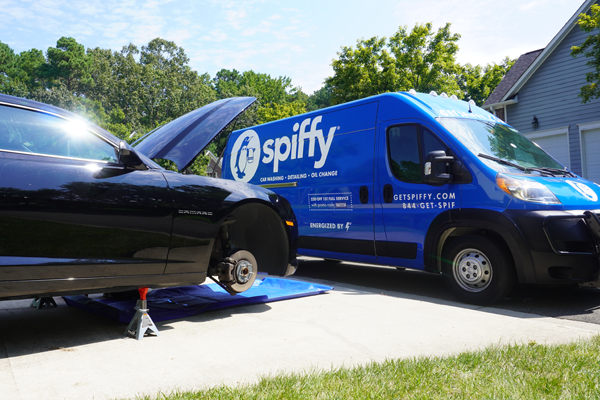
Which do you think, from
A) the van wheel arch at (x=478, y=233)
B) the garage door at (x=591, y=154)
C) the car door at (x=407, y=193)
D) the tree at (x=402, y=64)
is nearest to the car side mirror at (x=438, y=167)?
the car door at (x=407, y=193)

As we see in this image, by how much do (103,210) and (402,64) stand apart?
25.1 m

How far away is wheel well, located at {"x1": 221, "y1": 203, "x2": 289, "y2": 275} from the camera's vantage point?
482 cm

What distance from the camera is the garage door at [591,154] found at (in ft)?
48.2

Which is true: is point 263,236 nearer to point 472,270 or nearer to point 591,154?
point 472,270

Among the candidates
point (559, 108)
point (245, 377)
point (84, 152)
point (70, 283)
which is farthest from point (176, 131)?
point (559, 108)

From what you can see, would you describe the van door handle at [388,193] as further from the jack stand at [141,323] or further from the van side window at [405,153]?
the jack stand at [141,323]

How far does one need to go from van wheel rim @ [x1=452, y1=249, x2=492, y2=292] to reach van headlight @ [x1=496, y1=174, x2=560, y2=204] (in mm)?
732

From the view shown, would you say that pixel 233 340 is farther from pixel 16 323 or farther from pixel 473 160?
pixel 473 160

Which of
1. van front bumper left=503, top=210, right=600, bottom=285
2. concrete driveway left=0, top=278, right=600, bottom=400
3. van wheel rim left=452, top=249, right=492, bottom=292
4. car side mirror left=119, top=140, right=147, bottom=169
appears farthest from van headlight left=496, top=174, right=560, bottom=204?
car side mirror left=119, top=140, right=147, bottom=169

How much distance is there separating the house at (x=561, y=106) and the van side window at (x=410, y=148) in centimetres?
1153

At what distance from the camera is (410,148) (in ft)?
19.5

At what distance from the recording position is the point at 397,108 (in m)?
6.11

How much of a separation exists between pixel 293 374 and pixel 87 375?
1.25m

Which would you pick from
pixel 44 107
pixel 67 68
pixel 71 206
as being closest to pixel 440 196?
pixel 71 206
